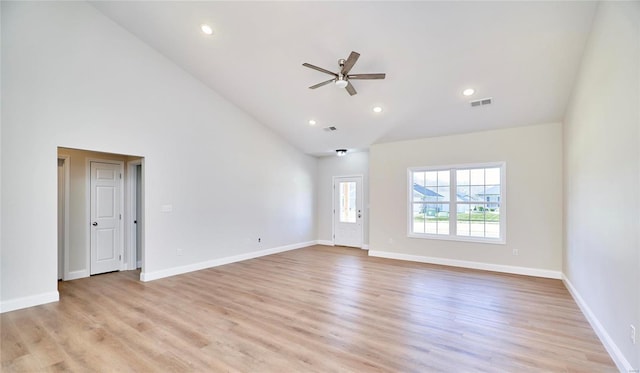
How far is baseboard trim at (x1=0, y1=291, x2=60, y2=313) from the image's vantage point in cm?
342

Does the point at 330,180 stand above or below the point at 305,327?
above

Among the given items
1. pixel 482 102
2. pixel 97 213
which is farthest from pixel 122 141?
pixel 482 102

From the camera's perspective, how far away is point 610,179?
8.59 ft

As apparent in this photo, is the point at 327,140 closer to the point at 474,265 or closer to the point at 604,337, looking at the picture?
the point at 474,265

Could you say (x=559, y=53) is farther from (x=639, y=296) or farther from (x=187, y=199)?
(x=187, y=199)

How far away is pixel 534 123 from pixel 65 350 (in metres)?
7.17

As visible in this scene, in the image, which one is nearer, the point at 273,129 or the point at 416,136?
the point at 416,136

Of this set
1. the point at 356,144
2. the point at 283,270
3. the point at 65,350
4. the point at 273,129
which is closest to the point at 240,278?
the point at 283,270

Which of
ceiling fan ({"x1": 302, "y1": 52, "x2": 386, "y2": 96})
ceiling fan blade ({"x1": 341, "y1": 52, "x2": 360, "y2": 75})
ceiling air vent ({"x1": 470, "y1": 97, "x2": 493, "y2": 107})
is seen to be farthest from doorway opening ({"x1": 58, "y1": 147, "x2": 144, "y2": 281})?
ceiling air vent ({"x1": 470, "y1": 97, "x2": 493, "y2": 107})

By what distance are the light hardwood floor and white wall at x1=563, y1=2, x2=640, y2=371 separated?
38cm

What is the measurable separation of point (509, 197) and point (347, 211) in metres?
4.09

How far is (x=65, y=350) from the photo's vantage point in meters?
2.57

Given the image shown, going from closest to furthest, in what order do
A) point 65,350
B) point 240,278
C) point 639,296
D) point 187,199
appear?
point 639,296 → point 65,350 → point 240,278 → point 187,199

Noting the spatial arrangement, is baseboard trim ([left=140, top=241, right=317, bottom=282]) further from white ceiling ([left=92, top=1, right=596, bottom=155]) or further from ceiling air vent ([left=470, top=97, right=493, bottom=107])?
ceiling air vent ([left=470, top=97, right=493, bottom=107])
